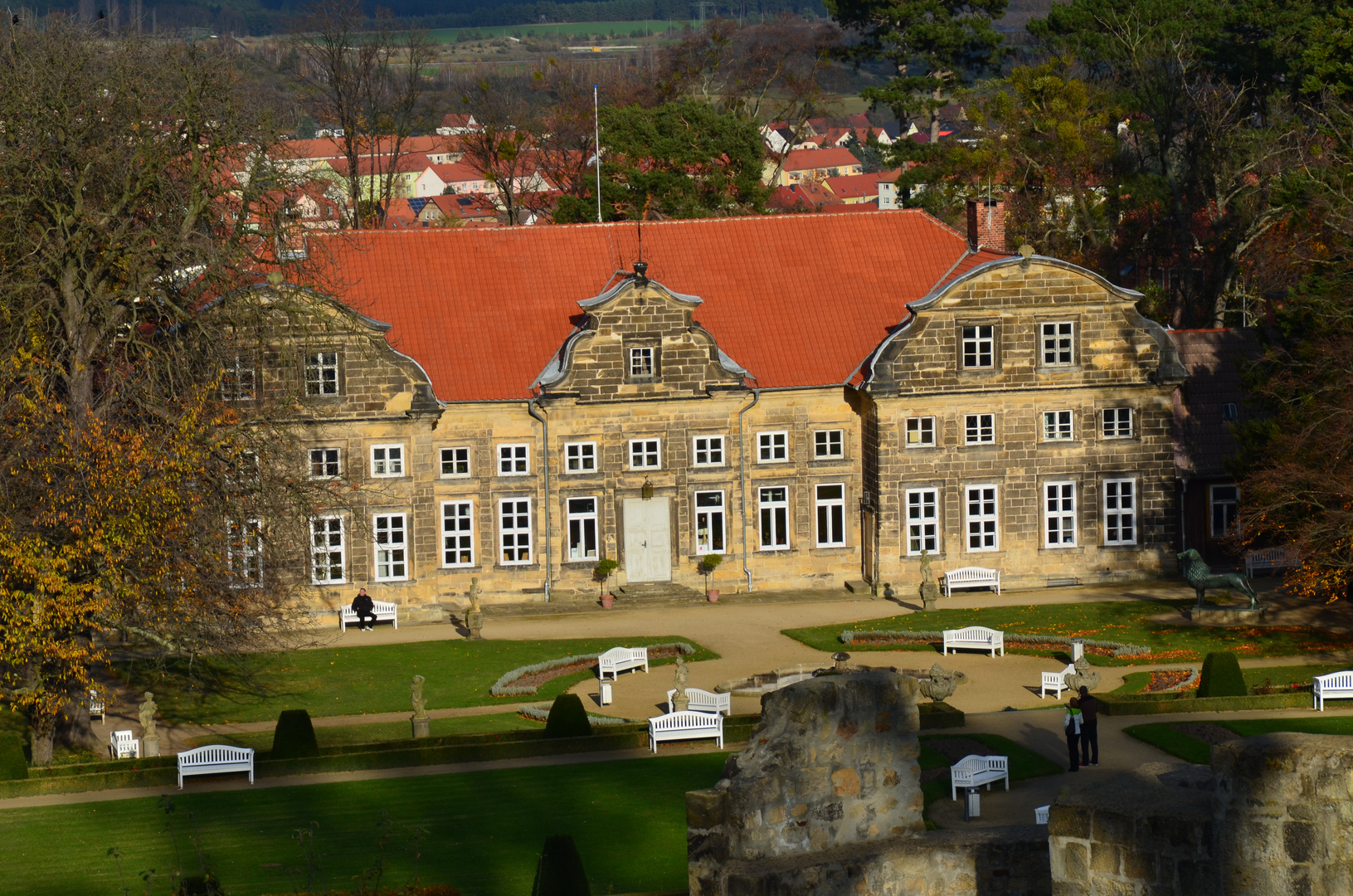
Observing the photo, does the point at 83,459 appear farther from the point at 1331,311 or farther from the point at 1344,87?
the point at 1344,87

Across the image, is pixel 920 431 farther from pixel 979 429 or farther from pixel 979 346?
pixel 979 346

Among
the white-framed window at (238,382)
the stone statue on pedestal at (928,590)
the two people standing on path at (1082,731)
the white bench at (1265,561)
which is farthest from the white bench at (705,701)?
the white bench at (1265,561)

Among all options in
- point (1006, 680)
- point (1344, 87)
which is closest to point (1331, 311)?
point (1344, 87)

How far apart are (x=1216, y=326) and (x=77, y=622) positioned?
48.0 m

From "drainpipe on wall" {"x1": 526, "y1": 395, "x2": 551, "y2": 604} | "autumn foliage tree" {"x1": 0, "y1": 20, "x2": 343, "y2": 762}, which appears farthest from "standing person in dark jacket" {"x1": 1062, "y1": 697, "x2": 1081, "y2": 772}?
"drainpipe on wall" {"x1": 526, "y1": 395, "x2": 551, "y2": 604}

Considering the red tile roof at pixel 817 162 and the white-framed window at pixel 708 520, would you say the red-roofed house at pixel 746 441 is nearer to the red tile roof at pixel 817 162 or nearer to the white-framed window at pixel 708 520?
the white-framed window at pixel 708 520

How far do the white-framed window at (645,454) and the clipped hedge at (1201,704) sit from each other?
17.6 metres

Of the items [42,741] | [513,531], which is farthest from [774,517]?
[42,741]

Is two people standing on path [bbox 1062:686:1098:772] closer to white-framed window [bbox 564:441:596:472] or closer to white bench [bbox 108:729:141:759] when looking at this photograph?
white bench [bbox 108:729:141:759]

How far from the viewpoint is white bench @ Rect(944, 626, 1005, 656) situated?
137ft

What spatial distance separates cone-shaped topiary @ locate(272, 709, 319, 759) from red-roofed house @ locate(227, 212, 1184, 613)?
14.8m

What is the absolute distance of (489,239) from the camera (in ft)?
176

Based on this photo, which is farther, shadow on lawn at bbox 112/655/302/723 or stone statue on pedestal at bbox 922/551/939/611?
stone statue on pedestal at bbox 922/551/939/611

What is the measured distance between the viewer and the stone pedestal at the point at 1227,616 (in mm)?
44125
